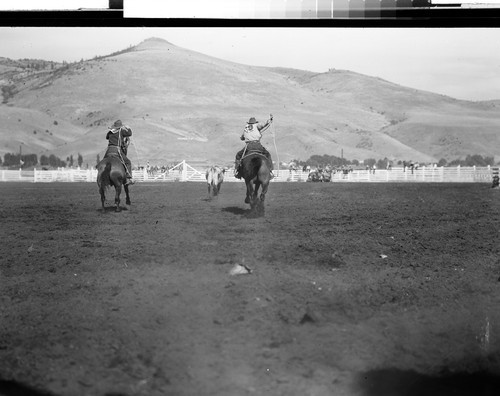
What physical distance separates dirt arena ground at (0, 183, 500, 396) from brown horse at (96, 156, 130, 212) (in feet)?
0.23

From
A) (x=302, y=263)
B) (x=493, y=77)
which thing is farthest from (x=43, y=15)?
(x=493, y=77)

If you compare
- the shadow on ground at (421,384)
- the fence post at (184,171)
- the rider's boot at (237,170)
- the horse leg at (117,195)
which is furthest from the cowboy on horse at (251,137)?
the shadow on ground at (421,384)

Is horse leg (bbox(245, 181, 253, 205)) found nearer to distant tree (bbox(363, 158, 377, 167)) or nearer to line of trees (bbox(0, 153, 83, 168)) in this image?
distant tree (bbox(363, 158, 377, 167))

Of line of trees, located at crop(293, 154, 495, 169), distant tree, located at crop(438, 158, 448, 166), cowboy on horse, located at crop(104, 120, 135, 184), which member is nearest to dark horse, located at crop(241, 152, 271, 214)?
line of trees, located at crop(293, 154, 495, 169)

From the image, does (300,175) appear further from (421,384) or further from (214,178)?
(421,384)

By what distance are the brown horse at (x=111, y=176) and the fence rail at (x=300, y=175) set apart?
5cm

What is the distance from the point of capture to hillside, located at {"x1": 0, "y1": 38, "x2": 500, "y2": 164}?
331cm

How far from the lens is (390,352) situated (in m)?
2.94

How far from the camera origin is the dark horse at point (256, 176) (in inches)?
130

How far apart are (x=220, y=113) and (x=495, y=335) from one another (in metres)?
1.76

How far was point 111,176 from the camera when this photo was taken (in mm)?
3338

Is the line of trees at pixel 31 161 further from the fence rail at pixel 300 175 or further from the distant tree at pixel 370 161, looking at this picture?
the distant tree at pixel 370 161

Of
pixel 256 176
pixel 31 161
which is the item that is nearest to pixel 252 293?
pixel 256 176

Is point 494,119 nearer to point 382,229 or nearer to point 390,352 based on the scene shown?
point 382,229
